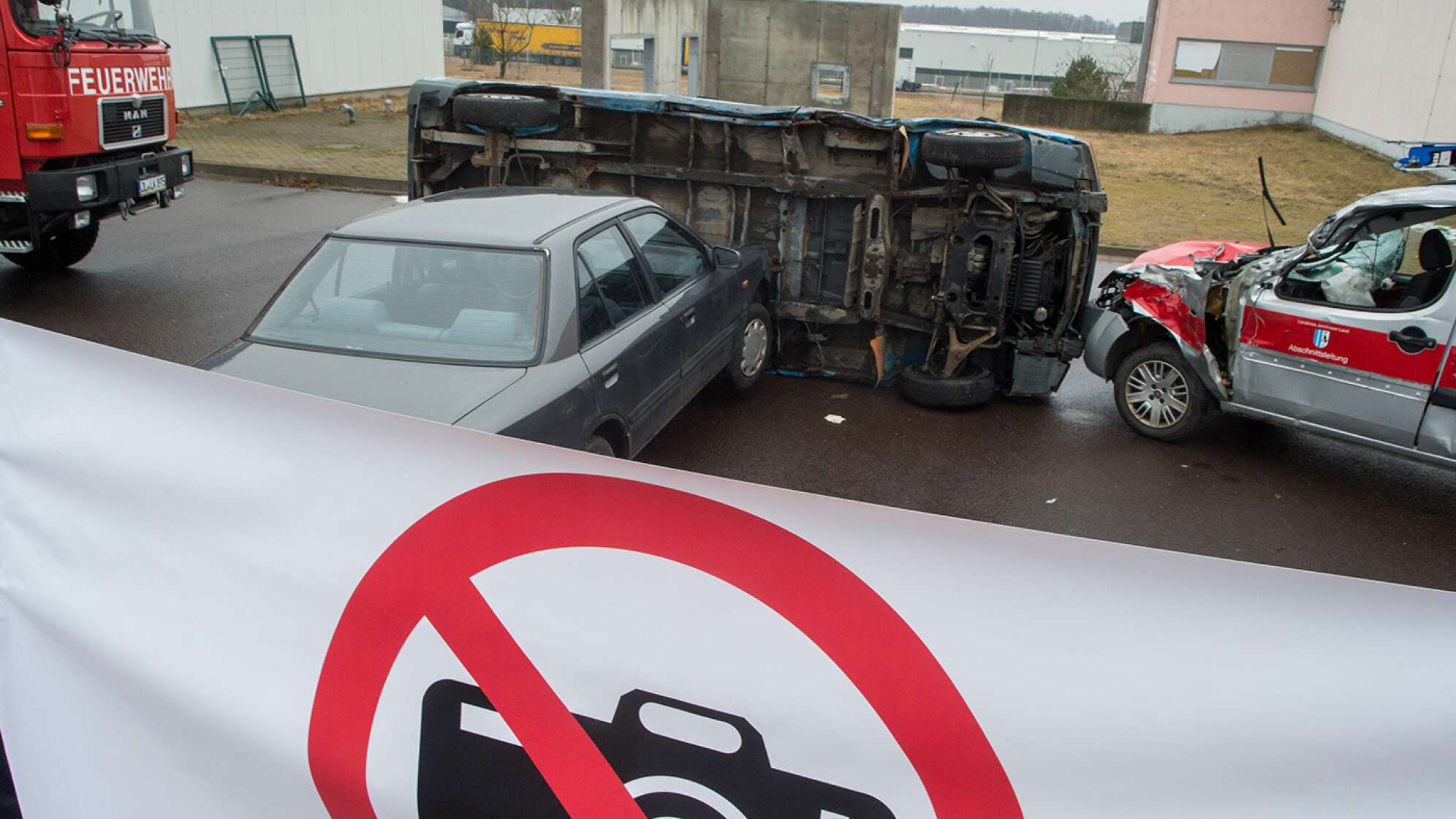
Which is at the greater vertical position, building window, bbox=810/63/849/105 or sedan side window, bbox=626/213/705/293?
building window, bbox=810/63/849/105

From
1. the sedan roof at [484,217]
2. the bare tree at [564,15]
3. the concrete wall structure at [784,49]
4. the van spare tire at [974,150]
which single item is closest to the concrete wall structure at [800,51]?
the concrete wall structure at [784,49]

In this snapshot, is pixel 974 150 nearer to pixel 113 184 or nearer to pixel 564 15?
pixel 113 184

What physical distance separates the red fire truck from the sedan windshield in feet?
16.9

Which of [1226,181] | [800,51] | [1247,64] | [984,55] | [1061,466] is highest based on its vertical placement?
[984,55]

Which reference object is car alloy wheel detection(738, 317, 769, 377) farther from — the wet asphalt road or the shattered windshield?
the shattered windshield

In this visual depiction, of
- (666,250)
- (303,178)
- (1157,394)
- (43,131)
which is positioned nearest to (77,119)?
(43,131)

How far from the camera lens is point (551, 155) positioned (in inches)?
330

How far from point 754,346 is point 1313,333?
3505 millimetres

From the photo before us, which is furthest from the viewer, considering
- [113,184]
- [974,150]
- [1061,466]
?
[113,184]

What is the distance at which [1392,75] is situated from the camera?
2302cm

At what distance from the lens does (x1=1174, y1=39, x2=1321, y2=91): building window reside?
2914 cm

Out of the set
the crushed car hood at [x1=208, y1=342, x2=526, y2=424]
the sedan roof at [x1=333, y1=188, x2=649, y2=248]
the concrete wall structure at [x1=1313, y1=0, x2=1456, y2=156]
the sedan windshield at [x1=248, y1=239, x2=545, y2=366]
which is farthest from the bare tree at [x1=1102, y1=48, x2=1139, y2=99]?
the crushed car hood at [x1=208, y1=342, x2=526, y2=424]

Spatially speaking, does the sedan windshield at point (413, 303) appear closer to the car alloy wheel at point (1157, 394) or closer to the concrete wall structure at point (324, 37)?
the car alloy wheel at point (1157, 394)

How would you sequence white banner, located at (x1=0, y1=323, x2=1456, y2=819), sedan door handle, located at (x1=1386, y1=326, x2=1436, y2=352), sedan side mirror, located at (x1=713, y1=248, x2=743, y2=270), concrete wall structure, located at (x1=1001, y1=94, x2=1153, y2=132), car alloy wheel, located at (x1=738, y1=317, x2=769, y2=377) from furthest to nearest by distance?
concrete wall structure, located at (x1=1001, y1=94, x2=1153, y2=132) < car alloy wheel, located at (x1=738, y1=317, x2=769, y2=377) < sedan side mirror, located at (x1=713, y1=248, x2=743, y2=270) < sedan door handle, located at (x1=1386, y1=326, x2=1436, y2=352) < white banner, located at (x1=0, y1=323, x2=1456, y2=819)
